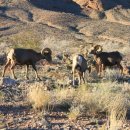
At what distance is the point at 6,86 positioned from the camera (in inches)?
632

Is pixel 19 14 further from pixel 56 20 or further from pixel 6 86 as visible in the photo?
pixel 6 86

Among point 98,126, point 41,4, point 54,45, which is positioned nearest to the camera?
point 98,126

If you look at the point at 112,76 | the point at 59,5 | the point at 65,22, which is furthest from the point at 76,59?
the point at 59,5

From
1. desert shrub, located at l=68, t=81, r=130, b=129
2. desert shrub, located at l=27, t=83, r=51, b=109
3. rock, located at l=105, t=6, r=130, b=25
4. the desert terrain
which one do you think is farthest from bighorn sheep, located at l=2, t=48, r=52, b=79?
rock, located at l=105, t=6, r=130, b=25

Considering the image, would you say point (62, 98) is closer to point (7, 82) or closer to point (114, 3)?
point (7, 82)

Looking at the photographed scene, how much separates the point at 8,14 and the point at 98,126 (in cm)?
5810

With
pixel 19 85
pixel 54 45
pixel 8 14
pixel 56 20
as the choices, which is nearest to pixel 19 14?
pixel 8 14

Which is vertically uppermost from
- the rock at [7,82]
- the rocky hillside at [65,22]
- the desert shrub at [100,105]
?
the rocky hillside at [65,22]

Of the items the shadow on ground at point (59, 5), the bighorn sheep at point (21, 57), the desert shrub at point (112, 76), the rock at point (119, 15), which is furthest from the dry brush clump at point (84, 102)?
the shadow on ground at point (59, 5)

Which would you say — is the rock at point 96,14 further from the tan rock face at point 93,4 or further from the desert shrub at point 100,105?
the desert shrub at point 100,105

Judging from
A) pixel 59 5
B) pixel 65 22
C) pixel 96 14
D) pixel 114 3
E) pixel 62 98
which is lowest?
pixel 62 98

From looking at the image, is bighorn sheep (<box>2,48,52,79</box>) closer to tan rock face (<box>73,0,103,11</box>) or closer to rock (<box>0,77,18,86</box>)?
rock (<box>0,77,18,86</box>)

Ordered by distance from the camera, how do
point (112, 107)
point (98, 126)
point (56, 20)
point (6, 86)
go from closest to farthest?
point (98, 126) → point (112, 107) → point (6, 86) → point (56, 20)

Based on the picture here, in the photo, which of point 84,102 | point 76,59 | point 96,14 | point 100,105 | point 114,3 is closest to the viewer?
point 100,105
